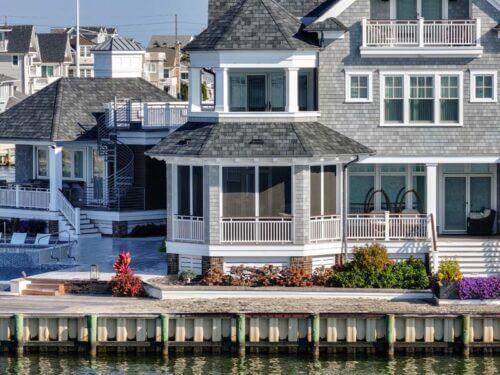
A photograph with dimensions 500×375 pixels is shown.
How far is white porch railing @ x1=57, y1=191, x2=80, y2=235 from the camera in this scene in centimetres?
6351

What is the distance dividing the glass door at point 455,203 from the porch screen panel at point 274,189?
21.5 feet

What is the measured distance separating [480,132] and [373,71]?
3931mm

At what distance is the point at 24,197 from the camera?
65.4 m

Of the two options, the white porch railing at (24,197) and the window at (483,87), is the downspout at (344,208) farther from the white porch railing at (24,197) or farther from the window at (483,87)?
the white porch railing at (24,197)

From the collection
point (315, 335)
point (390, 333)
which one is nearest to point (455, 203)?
point (390, 333)

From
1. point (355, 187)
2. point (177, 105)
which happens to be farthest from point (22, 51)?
point (355, 187)

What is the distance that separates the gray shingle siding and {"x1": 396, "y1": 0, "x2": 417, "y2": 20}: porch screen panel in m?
1.06

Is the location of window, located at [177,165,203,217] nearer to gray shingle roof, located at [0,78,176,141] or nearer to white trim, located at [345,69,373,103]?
white trim, located at [345,69,373,103]

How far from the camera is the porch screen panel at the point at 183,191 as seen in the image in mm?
54219

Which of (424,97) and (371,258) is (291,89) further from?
(371,258)

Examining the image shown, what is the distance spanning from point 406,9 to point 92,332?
15.9 metres

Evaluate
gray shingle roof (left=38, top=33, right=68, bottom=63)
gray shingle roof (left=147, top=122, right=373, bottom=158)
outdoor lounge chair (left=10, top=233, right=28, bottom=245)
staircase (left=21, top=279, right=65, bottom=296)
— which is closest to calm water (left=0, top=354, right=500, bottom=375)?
staircase (left=21, top=279, right=65, bottom=296)

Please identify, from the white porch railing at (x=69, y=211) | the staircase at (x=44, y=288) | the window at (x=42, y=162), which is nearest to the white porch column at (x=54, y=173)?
the white porch railing at (x=69, y=211)

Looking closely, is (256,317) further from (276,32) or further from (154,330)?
(276,32)
